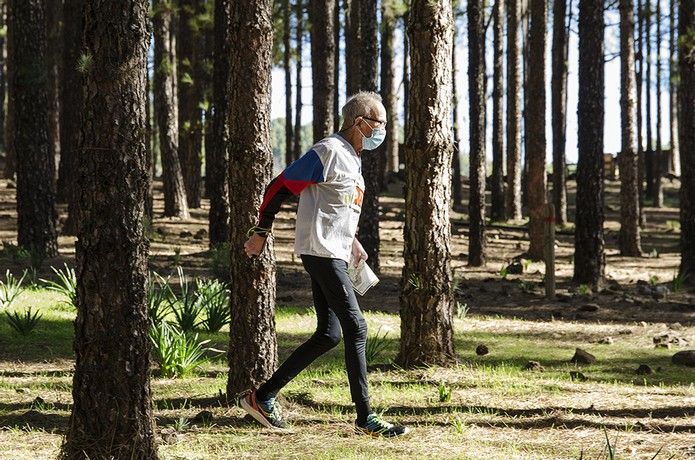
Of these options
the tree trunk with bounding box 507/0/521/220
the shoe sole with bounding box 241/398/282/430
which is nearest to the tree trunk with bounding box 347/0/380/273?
the shoe sole with bounding box 241/398/282/430

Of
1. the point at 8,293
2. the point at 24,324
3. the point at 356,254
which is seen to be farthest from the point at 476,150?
the point at 356,254

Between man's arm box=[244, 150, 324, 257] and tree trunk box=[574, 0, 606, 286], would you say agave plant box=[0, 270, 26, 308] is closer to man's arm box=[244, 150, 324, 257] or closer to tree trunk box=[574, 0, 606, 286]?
man's arm box=[244, 150, 324, 257]

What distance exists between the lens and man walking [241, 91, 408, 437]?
5977 mm

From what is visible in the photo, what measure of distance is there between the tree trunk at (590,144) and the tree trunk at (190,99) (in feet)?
33.8

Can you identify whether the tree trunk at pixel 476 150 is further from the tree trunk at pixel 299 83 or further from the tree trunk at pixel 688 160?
the tree trunk at pixel 299 83

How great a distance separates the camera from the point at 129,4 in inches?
187

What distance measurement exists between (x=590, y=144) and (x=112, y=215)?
39.2 feet

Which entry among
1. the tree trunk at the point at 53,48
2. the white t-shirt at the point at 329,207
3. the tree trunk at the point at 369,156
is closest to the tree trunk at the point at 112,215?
the white t-shirt at the point at 329,207

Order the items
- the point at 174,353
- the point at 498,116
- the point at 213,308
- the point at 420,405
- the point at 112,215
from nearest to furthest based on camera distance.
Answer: the point at 112,215 → the point at 420,405 → the point at 174,353 → the point at 213,308 → the point at 498,116

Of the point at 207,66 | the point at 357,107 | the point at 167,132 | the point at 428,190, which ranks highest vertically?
the point at 207,66

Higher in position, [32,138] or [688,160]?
[32,138]

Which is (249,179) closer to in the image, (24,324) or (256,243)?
(256,243)

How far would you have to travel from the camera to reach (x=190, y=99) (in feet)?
85.8

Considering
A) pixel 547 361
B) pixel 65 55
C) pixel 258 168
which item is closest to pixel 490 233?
pixel 65 55
